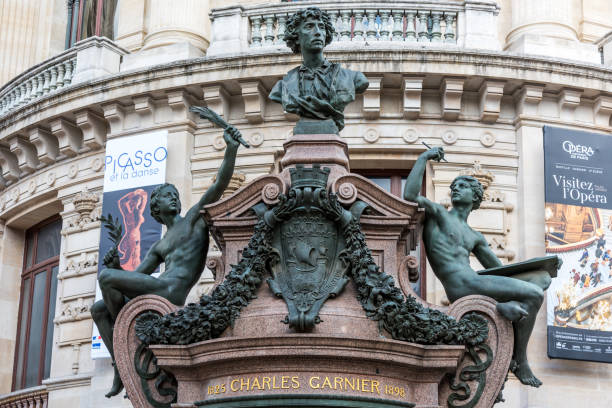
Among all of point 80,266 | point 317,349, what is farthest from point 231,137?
point 80,266

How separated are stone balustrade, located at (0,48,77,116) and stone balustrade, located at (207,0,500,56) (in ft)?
11.7

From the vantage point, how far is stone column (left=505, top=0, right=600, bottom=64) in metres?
20.7

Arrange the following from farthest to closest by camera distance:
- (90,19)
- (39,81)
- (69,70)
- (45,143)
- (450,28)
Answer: (90,19) → (39,81) → (69,70) → (45,143) → (450,28)

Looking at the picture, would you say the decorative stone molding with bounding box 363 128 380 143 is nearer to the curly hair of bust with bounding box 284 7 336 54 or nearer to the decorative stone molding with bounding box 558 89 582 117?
the decorative stone molding with bounding box 558 89 582 117

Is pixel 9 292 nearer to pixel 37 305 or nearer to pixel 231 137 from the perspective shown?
pixel 37 305

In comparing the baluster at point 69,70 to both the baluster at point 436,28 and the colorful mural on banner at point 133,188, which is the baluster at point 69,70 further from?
the baluster at point 436,28

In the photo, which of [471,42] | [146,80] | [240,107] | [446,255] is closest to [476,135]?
[471,42]

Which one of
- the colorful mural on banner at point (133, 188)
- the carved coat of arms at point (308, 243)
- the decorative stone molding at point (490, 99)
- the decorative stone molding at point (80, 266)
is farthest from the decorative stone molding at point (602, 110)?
the carved coat of arms at point (308, 243)

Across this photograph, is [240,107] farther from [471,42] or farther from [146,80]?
[471,42]

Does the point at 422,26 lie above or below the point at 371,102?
above

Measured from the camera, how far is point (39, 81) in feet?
78.8

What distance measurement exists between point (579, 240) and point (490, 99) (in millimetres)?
2937

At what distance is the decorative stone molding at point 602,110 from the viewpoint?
2039 cm

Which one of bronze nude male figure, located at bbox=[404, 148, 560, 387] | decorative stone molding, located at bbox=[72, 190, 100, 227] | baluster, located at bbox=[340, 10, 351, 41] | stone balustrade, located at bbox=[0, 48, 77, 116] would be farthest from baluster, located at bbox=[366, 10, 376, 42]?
bronze nude male figure, located at bbox=[404, 148, 560, 387]
